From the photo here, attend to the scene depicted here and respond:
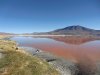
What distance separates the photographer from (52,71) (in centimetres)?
3300

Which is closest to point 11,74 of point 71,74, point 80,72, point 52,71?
point 52,71

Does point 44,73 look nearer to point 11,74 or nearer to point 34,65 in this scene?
point 34,65

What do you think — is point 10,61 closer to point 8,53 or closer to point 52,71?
point 8,53

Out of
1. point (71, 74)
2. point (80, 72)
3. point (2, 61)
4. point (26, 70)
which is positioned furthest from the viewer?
point (80, 72)

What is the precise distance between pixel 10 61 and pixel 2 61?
1496 mm

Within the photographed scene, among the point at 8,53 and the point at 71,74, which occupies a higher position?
the point at 8,53

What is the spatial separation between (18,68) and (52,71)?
21.6ft

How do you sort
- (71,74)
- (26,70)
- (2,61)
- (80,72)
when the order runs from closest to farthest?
(26,70), (2,61), (71,74), (80,72)

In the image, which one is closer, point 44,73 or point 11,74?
point 11,74

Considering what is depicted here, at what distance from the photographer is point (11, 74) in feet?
93.0

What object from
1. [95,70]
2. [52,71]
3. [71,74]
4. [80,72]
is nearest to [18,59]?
[52,71]

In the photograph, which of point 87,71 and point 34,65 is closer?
point 34,65

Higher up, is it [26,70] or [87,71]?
[26,70]

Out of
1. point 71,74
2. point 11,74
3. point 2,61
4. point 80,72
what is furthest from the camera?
point 80,72
